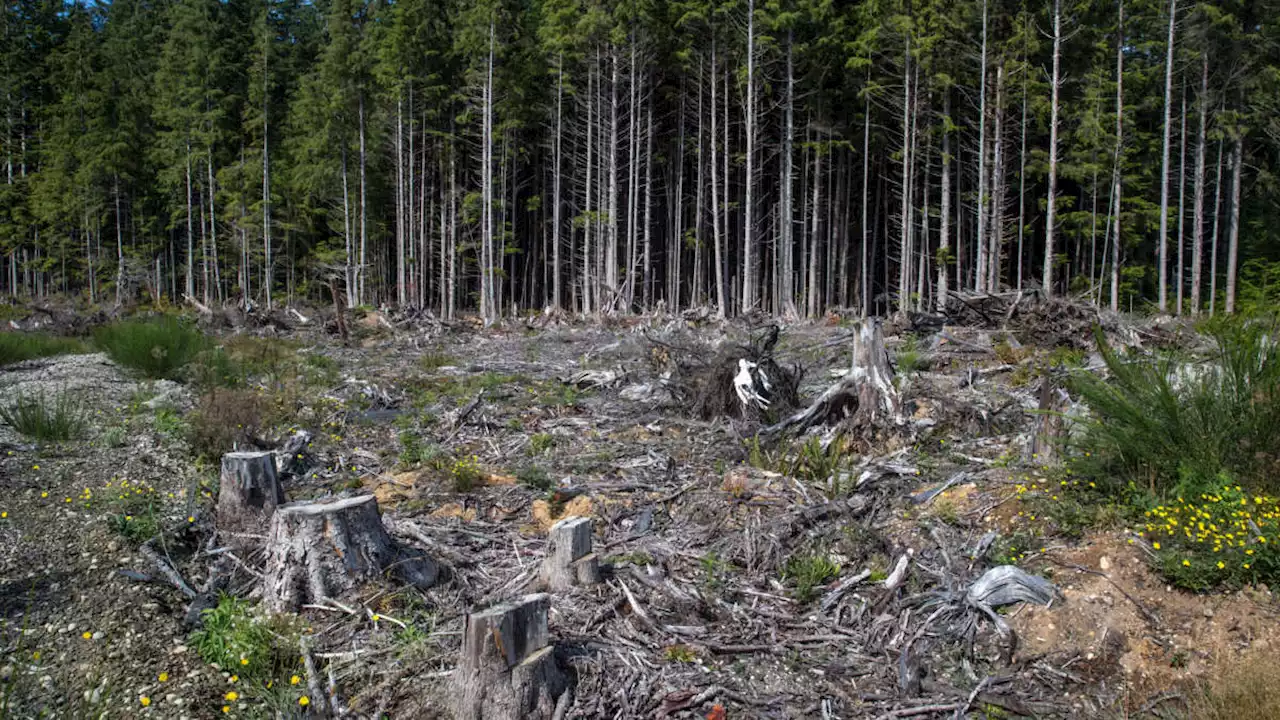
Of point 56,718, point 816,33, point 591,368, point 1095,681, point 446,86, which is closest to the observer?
point 56,718

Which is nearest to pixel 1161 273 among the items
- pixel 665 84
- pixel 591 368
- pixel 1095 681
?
pixel 665 84

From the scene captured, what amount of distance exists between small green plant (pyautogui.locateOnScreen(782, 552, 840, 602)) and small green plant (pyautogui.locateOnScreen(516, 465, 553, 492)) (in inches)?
83.9

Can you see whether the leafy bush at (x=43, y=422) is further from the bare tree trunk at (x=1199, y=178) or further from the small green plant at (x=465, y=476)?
the bare tree trunk at (x=1199, y=178)

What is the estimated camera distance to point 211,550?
4016 mm

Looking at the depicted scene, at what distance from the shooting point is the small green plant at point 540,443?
6.59 meters

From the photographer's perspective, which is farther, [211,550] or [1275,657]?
[211,550]

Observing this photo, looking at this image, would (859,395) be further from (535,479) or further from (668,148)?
(668,148)

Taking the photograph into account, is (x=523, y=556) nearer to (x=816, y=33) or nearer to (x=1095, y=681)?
(x=1095, y=681)

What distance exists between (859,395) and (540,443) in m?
2.92

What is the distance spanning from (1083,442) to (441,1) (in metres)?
28.9

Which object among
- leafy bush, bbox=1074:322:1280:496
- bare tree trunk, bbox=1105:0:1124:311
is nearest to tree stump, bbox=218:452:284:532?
leafy bush, bbox=1074:322:1280:496

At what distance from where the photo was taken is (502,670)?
111 inches

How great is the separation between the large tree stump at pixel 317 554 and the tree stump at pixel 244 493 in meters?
0.71

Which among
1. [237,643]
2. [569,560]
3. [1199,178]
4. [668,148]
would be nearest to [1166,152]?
[1199,178]
